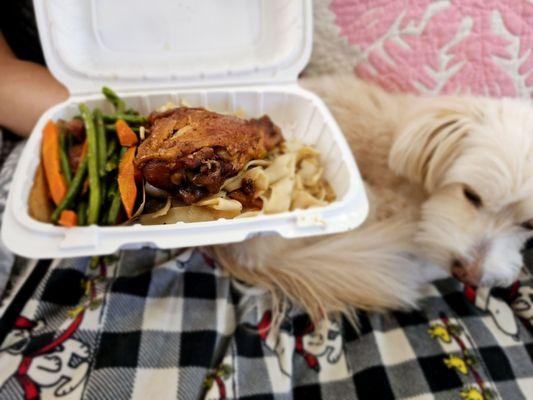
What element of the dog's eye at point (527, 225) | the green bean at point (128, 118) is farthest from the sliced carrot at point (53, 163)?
the dog's eye at point (527, 225)

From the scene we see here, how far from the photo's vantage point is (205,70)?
826 millimetres

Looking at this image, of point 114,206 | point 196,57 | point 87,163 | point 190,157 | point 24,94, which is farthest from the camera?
point 24,94

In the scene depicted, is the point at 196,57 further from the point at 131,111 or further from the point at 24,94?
the point at 24,94

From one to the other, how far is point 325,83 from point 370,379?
0.74 meters

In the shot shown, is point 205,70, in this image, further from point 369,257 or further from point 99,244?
point 369,257

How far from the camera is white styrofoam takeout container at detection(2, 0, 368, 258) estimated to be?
0.78 m

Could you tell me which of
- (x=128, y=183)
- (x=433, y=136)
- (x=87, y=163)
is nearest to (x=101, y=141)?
(x=87, y=163)

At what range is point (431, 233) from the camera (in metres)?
0.85

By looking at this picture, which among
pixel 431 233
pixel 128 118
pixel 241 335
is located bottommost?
pixel 241 335

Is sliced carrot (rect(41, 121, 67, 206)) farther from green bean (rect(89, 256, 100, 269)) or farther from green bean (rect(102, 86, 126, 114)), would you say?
green bean (rect(89, 256, 100, 269))

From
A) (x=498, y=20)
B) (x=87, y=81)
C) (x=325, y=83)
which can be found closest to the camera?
(x=87, y=81)

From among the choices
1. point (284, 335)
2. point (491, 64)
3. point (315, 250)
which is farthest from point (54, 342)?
point (491, 64)

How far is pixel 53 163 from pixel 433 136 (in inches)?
30.6

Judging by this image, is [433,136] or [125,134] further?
[433,136]
